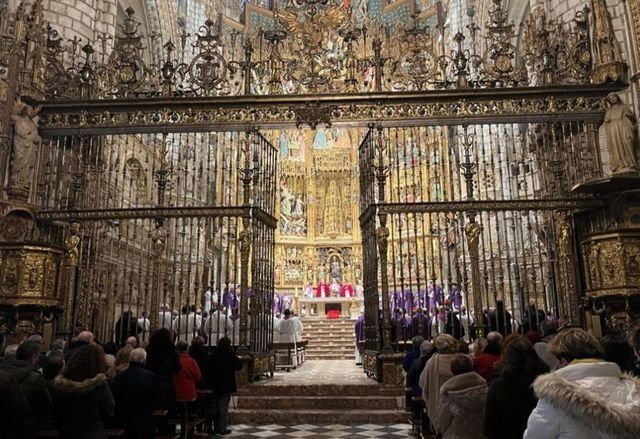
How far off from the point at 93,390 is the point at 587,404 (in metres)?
3.31

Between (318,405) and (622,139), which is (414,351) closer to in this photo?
(318,405)

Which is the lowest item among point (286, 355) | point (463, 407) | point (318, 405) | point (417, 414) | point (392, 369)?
point (318, 405)

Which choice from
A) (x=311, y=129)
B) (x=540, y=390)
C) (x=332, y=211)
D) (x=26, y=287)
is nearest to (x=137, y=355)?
(x=540, y=390)

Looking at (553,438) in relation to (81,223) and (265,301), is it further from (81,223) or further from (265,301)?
(81,223)

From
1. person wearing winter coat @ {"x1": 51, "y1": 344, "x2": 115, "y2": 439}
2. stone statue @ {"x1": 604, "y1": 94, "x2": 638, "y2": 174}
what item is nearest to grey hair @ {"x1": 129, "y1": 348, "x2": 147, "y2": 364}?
person wearing winter coat @ {"x1": 51, "y1": 344, "x2": 115, "y2": 439}

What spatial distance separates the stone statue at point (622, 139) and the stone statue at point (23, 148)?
10406mm

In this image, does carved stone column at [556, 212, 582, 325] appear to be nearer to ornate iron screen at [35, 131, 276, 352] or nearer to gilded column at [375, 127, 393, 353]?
gilded column at [375, 127, 393, 353]

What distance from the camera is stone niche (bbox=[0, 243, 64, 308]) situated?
8297 mm

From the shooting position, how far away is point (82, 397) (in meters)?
3.76

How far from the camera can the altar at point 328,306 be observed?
2115 centimetres

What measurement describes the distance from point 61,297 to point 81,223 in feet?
4.81

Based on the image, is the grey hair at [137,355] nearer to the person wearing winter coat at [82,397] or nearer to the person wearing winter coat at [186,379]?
the person wearing winter coat at [82,397]

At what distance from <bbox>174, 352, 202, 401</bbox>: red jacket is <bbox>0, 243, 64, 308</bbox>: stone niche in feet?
12.7

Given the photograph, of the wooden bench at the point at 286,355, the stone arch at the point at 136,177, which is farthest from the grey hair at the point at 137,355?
the wooden bench at the point at 286,355
